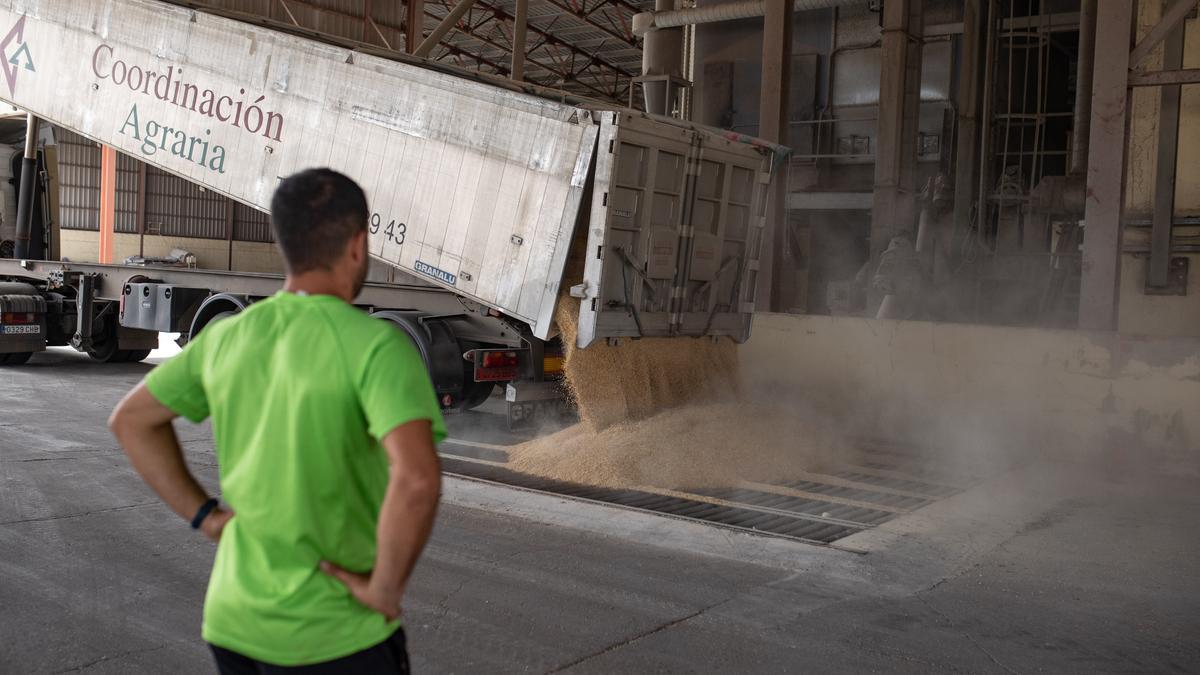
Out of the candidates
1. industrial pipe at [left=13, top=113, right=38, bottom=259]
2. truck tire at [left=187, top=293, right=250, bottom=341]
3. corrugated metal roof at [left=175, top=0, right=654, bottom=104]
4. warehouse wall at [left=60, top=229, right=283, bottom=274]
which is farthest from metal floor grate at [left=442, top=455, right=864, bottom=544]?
corrugated metal roof at [left=175, top=0, right=654, bottom=104]

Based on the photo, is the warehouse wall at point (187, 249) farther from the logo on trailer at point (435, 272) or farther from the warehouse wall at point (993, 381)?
the warehouse wall at point (993, 381)

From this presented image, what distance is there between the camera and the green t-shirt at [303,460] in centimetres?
202

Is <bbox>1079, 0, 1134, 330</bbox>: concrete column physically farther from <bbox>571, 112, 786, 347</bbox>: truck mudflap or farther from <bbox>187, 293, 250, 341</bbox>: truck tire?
<bbox>187, 293, 250, 341</bbox>: truck tire

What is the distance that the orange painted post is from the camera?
15000 millimetres

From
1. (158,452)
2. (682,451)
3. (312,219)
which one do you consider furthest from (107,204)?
(312,219)

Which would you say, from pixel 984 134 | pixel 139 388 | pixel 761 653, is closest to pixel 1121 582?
pixel 761 653

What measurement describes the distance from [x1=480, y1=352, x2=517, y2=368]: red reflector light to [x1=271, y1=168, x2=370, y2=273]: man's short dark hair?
22.9 ft

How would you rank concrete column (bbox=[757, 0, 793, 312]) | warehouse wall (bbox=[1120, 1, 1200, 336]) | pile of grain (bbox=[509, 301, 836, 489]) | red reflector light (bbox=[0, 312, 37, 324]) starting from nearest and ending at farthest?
pile of grain (bbox=[509, 301, 836, 489])
warehouse wall (bbox=[1120, 1, 1200, 336])
concrete column (bbox=[757, 0, 793, 312])
red reflector light (bbox=[0, 312, 37, 324])

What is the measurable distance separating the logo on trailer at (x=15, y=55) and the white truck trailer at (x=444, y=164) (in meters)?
0.06

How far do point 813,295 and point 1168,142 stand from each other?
283 inches

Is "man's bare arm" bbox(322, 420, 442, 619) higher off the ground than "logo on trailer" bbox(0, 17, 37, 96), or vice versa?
"logo on trailer" bbox(0, 17, 37, 96)

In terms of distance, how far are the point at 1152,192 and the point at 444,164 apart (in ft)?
28.5

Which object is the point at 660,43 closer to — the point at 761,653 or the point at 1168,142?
the point at 1168,142

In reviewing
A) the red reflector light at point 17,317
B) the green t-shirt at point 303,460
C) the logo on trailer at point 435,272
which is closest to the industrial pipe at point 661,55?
the logo on trailer at point 435,272
